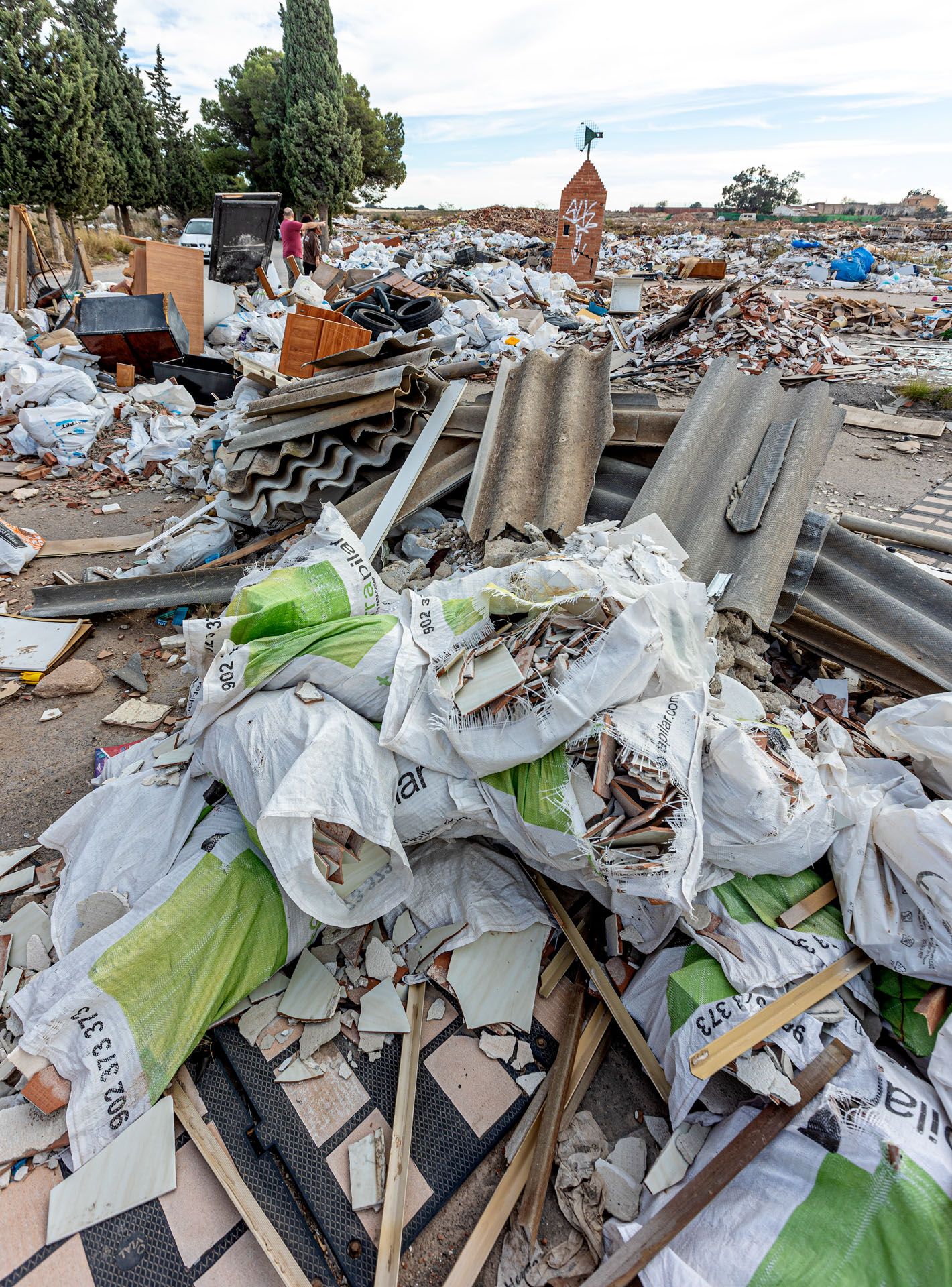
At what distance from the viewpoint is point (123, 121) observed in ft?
63.6

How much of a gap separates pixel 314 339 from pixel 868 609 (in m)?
4.39

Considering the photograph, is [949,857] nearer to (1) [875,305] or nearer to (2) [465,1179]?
(2) [465,1179]

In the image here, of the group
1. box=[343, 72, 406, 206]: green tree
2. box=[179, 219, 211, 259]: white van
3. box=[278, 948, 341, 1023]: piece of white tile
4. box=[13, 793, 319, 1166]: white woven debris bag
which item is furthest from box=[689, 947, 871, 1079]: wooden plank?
box=[343, 72, 406, 206]: green tree

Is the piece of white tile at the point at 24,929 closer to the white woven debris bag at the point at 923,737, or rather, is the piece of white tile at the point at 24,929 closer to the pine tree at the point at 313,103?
the white woven debris bag at the point at 923,737

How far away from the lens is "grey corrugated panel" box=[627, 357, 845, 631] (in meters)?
2.80

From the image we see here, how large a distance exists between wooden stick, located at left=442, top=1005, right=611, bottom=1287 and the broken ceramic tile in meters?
0.23

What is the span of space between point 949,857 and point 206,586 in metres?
3.55

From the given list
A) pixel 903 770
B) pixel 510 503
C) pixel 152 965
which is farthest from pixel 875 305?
pixel 152 965

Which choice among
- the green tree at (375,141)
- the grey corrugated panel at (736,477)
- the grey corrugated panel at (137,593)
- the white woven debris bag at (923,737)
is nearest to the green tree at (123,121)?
the green tree at (375,141)

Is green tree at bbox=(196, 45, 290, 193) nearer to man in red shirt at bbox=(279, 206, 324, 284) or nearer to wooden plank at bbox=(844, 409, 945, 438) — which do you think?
man in red shirt at bbox=(279, 206, 324, 284)

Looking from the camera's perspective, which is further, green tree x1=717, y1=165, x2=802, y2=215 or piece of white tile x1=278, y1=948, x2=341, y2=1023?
green tree x1=717, y1=165, x2=802, y2=215

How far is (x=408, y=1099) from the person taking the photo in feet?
5.59

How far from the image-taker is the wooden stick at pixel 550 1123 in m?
1.51

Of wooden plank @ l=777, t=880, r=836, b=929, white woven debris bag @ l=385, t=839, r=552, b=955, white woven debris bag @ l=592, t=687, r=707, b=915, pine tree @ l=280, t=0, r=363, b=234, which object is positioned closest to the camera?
white woven debris bag @ l=592, t=687, r=707, b=915
